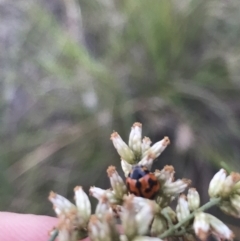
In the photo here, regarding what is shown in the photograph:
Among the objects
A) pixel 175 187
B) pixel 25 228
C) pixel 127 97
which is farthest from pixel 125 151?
pixel 127 97

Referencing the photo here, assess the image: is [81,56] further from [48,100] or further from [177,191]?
[177,191]

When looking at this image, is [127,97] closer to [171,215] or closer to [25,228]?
[25,228]

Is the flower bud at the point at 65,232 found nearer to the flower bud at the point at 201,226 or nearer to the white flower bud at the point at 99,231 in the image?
the white flower bud at the point at 99,231

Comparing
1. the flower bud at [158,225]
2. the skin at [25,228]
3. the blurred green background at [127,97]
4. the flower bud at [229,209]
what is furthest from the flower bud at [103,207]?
the blurred green background at [127,97]

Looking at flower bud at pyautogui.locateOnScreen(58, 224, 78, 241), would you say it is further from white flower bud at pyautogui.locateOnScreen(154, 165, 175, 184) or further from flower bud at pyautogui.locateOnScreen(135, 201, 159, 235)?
white flower bud at pyautogui.locateOnScreen(154, 165, 175, 184)

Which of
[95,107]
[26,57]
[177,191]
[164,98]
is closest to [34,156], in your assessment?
Answer: [95,107]

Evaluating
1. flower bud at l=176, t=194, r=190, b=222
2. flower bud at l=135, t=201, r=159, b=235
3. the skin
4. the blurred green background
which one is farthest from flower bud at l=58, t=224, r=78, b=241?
the blurred green background
